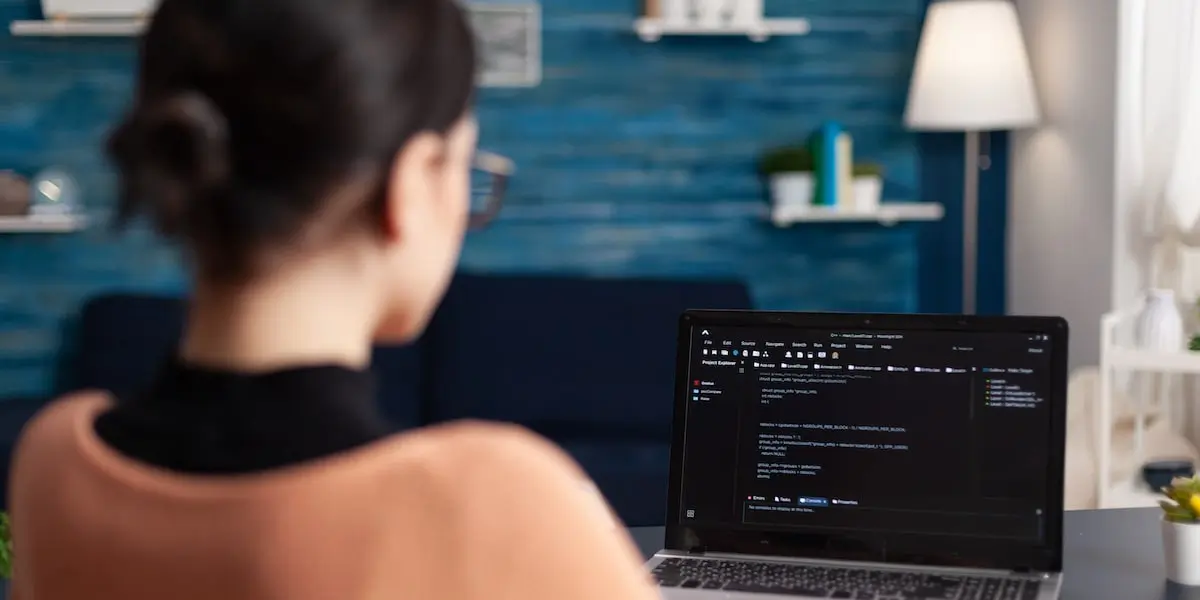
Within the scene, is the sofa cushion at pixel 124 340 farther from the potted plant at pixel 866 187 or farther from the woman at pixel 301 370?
the woman at pixel 301 370

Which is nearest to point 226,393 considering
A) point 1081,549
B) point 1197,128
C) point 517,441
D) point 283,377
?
point 283,377

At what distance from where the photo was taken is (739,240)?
448 centimetres

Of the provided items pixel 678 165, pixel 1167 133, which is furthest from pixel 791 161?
pixel 1167 133

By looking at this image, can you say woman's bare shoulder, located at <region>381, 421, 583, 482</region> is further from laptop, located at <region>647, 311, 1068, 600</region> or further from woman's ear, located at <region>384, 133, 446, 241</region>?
laptop, located at <region>647, 311, 1068, 600</region>

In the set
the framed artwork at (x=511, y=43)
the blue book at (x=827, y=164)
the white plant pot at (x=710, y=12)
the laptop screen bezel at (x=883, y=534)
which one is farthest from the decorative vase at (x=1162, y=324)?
the framed artwork at (x=511, y=43)

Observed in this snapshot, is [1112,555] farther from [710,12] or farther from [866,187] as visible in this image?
[710,12]

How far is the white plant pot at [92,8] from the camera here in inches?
163

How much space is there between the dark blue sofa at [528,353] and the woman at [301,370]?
3164mm

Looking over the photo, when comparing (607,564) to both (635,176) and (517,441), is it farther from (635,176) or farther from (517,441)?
(635,176)

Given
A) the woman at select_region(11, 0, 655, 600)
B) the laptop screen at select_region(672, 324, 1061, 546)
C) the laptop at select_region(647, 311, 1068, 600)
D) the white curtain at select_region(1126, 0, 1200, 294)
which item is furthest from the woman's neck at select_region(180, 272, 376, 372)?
the white curtain at select_region(1126, 0, 1200, 294)

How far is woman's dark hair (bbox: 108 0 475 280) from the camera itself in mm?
710

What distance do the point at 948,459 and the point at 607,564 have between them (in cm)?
96

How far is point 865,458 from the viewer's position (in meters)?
1.65

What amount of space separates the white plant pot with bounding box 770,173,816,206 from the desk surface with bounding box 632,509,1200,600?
7.81 ft
